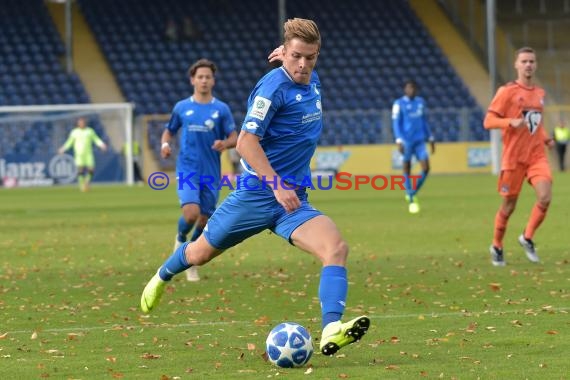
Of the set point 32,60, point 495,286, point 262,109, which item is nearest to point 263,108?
point 262,109

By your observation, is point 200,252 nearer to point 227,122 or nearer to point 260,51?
point 227,122

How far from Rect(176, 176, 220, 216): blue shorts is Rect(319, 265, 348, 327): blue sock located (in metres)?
5.43

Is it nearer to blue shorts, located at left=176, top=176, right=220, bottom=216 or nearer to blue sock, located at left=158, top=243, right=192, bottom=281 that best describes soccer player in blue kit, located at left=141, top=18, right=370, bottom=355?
blue sock, located at left=158, top=243, right=192, bottom=281

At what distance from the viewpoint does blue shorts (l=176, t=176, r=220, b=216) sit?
13023 millimetres

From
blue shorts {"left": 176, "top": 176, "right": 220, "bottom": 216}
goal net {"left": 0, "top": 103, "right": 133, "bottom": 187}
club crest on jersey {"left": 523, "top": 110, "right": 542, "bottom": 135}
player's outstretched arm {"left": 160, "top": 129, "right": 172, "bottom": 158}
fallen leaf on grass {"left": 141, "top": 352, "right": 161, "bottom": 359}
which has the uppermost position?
club crest on jersey {"left": 523, "top": 110, "right": 542, "bottom": 135}

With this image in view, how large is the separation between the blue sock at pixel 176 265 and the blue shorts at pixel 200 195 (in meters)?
3.80

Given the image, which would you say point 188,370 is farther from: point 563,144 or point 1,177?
point 563,144

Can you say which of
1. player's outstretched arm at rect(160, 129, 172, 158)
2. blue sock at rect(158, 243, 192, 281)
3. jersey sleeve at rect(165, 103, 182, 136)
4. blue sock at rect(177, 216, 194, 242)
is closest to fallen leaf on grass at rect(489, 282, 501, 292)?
blue sock at rect(177, 216, 194, 242)

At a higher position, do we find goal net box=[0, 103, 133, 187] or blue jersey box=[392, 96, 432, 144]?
blue jersey box=[392, 96, 432, 144]

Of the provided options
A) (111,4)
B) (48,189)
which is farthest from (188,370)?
(111,4)

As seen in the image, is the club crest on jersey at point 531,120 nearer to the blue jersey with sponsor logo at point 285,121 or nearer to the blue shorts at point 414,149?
the blue jersey with sponsor logo at point 285,121

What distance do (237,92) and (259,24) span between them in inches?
177

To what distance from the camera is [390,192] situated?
33.9m

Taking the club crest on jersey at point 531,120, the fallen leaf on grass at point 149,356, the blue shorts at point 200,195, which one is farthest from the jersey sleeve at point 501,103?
the fallen leaf on grass at point 149,356
